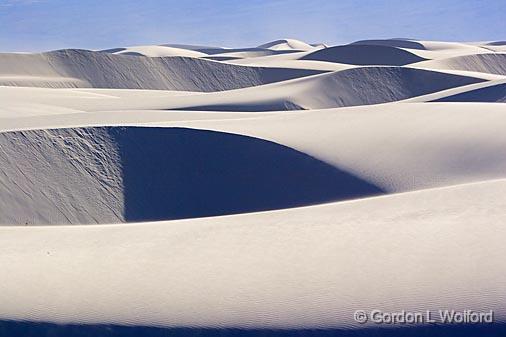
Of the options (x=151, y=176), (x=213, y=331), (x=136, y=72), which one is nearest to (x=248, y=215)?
(x=213, y=331)

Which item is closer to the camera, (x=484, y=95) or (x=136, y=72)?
(x=484, y=95)

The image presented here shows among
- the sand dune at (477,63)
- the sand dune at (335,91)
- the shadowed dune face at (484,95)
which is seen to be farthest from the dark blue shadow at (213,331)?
the sand dune at (477,63)

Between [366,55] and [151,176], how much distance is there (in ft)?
154

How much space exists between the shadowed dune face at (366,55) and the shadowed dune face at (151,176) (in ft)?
141

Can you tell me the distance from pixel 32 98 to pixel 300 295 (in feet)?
87.2

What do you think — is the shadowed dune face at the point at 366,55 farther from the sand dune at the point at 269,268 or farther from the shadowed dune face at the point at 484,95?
the sand dune at the point at 269,268

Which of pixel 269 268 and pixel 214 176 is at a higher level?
pixel 214 176

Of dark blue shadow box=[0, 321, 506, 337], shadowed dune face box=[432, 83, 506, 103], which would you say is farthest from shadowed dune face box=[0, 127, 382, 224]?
shadowed dune face box=[432, 83, 506, 103]

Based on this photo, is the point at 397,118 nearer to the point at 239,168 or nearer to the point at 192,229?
the point at 239,168

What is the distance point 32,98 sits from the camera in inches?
1286

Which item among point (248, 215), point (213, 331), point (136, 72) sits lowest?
point (213, 331)

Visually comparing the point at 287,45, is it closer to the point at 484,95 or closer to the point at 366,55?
the point at 366,55

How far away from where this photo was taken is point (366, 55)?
6253cm

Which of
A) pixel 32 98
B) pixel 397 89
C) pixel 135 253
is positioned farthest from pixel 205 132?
pixel 397 89
